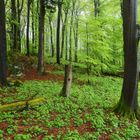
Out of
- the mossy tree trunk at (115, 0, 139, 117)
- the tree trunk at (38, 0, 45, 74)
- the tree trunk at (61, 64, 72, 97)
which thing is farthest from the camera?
the tree trunk at (38, 0, 45, 74)

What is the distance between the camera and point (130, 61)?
9883 mm

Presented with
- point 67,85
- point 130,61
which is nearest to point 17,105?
point 67,85

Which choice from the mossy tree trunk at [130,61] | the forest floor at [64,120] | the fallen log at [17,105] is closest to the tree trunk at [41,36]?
the forest floor at [64,120]

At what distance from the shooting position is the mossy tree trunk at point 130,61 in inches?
384

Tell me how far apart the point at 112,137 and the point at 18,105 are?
356 centimetres

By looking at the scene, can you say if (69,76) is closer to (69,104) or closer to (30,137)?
(69,104)

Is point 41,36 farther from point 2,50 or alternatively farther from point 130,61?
point 130,61

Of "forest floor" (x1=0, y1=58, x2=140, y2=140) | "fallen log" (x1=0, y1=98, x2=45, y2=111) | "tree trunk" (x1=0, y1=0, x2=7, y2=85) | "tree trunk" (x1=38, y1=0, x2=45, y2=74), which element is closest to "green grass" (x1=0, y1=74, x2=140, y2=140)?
"forest floor" (x1=0, y1=58, x2=140, y2=140)

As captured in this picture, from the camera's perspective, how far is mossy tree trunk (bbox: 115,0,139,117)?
9742 mm

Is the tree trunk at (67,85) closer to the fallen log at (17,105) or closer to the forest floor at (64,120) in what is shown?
the forest floor at (64,120)

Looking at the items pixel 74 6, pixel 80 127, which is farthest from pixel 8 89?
pixel 74 6

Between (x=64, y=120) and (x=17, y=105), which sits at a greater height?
(x=17, y=105)

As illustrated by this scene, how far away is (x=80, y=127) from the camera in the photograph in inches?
328

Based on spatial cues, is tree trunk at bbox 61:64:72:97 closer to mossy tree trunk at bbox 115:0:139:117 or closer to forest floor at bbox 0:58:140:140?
forest floor at bbox 0:58:140:140
